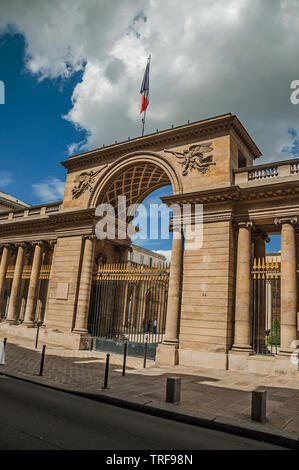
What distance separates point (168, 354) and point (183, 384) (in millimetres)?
4296

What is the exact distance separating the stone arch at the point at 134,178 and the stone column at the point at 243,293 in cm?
434

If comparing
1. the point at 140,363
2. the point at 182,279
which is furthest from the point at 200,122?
the point at 140,363

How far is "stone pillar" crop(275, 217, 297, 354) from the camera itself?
520 inches

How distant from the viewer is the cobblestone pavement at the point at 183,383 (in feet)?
25.7

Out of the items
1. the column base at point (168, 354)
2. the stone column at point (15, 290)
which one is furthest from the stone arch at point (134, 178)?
the stone column at point (15, 290)

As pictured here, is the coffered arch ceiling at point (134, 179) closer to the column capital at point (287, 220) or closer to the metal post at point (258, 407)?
the column capital at point (287, 220)

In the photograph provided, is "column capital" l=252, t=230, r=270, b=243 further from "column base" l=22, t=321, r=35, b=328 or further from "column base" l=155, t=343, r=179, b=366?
"column base" l=22, t=321, r=35, b=328

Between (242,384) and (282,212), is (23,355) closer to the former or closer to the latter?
(242,384)

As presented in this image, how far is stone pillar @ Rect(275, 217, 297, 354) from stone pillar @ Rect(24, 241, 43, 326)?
1665 centimetres

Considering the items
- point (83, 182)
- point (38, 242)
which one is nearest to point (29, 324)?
point (38, 242)

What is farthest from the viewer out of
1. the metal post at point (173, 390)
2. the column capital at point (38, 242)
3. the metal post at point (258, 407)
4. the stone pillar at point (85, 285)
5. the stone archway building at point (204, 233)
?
the column capital at point (38, 242)

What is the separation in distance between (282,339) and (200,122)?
11.0 metres

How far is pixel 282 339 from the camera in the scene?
13266 millimetres

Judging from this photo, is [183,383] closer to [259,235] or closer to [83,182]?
[259,235]
